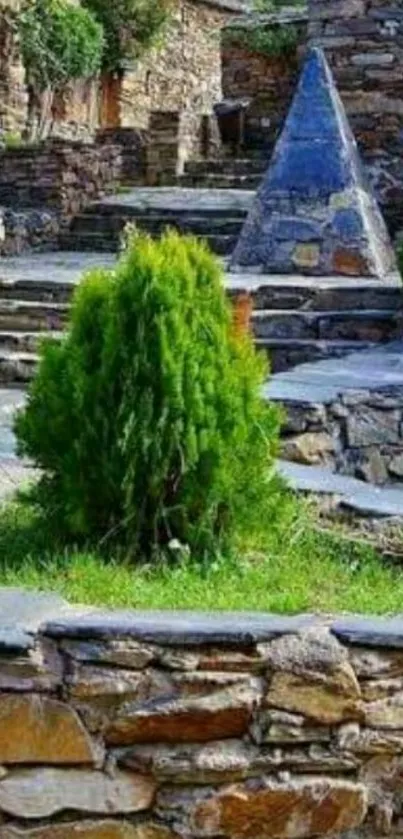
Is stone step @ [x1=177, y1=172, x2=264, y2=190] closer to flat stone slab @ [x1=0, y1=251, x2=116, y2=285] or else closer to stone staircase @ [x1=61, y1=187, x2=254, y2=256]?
stone staircase @ [x1=61, y1=187, x2=254, y2=256]

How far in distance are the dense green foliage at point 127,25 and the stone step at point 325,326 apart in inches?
453

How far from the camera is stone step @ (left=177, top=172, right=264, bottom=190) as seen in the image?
15164 millimetres

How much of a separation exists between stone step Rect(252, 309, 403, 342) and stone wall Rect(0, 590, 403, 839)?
556 cm

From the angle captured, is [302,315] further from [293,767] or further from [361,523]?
[293,767]

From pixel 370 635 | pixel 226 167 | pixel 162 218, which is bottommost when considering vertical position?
pixel 162 218

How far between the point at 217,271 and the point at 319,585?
91 cm

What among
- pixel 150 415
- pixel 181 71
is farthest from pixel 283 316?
pixel 181 71

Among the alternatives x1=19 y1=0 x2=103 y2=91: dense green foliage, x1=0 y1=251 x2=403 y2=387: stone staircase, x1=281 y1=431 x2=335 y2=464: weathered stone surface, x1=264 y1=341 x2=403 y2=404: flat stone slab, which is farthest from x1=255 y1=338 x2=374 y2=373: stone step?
x1=19 y1=0 x2=103 y2=91: dense green foliage

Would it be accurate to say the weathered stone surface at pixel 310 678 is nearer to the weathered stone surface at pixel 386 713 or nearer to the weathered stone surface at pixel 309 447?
the weathered stone surface at pixel 386 713

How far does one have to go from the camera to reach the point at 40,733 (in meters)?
3.04

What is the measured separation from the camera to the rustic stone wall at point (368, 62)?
1256cm

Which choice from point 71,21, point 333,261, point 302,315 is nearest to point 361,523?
point 302,315

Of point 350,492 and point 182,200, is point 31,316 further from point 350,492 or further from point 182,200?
point 350,492

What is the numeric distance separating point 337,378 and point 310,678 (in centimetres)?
335
